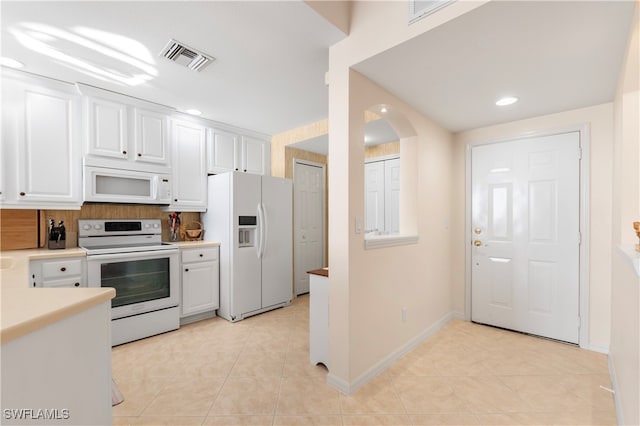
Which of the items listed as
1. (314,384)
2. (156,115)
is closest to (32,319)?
(314,384)

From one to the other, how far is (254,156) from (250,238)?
4.33ft

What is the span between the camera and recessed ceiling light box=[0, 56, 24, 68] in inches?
89.7

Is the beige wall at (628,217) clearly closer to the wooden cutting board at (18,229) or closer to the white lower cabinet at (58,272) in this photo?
the white lower cabinet at (58,272)

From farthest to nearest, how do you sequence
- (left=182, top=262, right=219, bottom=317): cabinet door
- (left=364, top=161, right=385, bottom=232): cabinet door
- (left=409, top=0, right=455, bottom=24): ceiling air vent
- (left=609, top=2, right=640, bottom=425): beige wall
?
1. (left=364, top=161, right=385, bottom=232): cabinet door
2. (left=182, top=262, right=219, bottom=317): cabinet door
3. (left=409, top=0, right=455, bottom=24): ceiling air vent
4. (left=609, top=2, right=640, bottom=425): beige wall

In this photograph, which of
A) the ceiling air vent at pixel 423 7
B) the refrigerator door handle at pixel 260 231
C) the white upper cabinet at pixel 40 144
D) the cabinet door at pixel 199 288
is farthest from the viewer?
the refrigerator door handle at pixel 260 231

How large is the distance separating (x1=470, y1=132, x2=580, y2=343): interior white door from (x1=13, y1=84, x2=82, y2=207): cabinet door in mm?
4178

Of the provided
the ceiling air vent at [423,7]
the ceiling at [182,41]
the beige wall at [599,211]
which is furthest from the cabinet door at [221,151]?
the beige wall at [599,211]

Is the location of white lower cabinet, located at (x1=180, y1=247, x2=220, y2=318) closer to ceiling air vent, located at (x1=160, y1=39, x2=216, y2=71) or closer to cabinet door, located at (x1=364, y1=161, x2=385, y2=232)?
ceiling air vent, located at (x1=160, y1=39, x2=216, y2=71)

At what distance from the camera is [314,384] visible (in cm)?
208

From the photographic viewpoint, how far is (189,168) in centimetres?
352

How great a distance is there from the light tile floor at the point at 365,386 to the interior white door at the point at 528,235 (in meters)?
0.30

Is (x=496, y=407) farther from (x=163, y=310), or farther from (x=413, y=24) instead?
(x=163, y=310)

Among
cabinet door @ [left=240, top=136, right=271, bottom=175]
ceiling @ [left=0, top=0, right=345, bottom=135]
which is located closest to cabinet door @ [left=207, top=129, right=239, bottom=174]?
cabinet door @ [left=240, top=136, right=271, bottom=175]

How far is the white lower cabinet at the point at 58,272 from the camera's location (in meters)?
2.33
